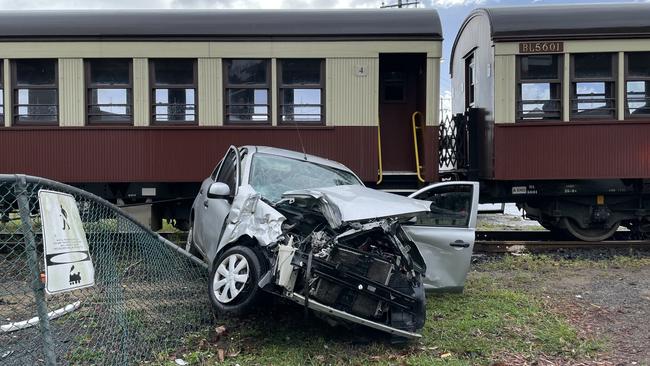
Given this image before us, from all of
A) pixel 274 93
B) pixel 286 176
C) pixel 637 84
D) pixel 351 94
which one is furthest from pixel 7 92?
pixel 637 84

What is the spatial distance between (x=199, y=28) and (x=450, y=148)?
492 centimetres

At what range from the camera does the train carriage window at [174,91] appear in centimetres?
892

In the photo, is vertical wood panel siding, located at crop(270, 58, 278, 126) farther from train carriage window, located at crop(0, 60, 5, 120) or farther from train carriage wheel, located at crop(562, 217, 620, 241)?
train carriage wheel, located at crop(562, 217, 620, 241)

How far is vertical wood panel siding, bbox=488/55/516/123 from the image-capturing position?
348 inches

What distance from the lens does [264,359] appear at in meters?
4.25

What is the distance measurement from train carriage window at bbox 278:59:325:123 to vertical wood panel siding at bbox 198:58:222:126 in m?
1.04

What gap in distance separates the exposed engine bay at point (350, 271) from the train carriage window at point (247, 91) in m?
4.57

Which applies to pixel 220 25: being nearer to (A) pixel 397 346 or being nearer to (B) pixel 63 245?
(A) pixel 397 346

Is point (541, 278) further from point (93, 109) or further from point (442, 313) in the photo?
point (93, 109)

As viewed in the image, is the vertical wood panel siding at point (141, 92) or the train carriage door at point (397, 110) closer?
the vertical wood panel siding at point (141, 92)

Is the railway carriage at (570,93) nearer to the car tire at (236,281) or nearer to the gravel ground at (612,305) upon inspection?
the gravel ground at (612,305)

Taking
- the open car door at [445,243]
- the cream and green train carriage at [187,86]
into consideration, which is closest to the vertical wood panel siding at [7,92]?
the cream and green train carriage at [187,86]

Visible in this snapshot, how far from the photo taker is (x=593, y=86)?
8.91m

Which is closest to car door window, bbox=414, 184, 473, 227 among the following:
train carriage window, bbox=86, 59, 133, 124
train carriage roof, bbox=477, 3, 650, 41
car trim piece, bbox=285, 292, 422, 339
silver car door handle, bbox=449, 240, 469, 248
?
silver car door handle, bbox=449, 240, 469, 248
